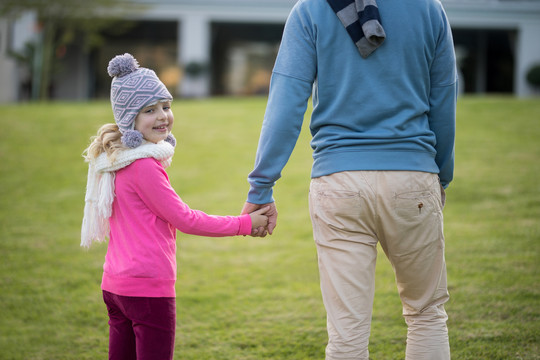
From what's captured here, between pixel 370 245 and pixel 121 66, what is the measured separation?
51.3 inches

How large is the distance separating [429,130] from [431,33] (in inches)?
15.3

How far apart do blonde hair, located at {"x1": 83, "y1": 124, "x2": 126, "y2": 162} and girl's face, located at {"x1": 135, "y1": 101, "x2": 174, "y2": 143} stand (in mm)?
100

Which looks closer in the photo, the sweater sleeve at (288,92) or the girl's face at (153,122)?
the sweater sleeve at (288,92)

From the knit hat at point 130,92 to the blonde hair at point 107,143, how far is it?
0.04 m

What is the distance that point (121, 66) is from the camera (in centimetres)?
240

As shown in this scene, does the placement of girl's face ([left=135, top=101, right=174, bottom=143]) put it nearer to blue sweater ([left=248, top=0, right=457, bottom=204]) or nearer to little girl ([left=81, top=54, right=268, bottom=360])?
little girl ([left=81, top=54, right=268, bottom=360])

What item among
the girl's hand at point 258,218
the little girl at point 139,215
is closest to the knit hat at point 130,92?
the little girl at point 139,215

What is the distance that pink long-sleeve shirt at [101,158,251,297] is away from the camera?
2.27m

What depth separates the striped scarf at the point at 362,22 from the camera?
6.81ft

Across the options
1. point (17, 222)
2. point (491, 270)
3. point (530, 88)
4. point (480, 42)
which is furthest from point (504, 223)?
point (480, 42)

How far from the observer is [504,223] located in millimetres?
6680

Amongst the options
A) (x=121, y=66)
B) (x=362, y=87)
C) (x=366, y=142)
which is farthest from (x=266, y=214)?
(x=121, y=66)

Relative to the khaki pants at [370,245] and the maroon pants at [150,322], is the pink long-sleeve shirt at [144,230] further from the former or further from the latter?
the khaki pants at [370,245]

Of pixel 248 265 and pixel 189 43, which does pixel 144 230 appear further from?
pixel 189 43
